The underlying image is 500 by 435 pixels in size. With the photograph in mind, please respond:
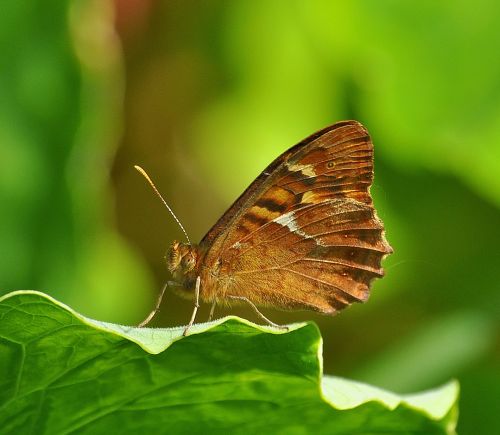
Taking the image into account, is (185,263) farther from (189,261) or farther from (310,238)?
(310,238)

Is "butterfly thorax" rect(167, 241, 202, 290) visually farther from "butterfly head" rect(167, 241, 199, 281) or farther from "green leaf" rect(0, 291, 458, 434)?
"green leaf" rect(0, 291, 458, 434)

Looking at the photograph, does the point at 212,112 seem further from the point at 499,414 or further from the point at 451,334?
the point at 499,414

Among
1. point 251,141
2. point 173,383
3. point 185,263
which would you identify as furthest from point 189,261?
point 251,141

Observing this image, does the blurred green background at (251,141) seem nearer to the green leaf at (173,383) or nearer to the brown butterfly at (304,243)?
the brown butterfly at (304,243)

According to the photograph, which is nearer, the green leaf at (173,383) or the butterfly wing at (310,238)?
the green leaf at (173,383)

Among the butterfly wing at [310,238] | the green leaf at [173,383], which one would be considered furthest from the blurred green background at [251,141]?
the green leaf at [173,383]

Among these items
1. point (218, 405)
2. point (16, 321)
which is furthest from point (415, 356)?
point (16, 321)

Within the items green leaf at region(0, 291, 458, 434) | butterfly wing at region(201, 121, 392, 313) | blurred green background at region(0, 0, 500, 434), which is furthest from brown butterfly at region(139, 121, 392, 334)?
green leaf at region(0, 291, 458, 434)
